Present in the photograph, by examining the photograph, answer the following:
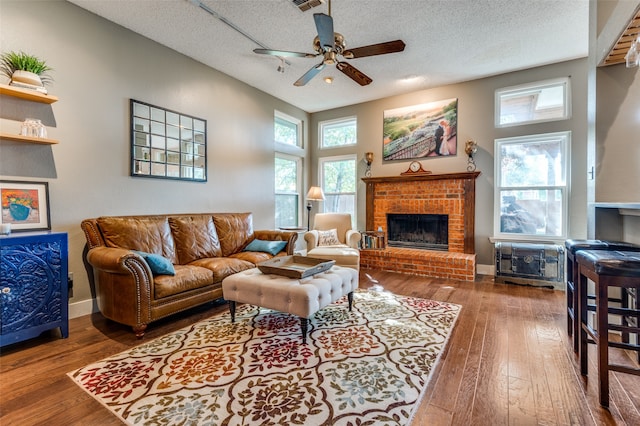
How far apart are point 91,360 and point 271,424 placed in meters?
1.51

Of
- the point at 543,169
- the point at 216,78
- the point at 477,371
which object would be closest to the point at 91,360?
the point at 477,371

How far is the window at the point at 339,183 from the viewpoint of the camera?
574cm

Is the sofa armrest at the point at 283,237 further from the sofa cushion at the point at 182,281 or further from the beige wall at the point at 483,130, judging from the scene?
the beige wall at the point at 483,130

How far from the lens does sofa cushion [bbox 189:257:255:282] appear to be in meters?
2.97

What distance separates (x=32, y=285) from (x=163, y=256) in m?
0.99

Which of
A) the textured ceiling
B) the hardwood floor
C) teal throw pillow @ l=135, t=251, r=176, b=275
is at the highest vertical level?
the textured ceiling

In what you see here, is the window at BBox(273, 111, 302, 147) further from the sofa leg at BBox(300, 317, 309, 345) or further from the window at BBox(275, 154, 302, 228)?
the sofa leg at BBox(300, 317, 309, 345)

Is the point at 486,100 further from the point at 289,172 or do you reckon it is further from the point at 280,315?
the point at 280,315

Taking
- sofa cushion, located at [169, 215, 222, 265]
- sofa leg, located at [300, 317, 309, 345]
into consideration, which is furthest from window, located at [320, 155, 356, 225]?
sofa leg, located at [300, 317, 309, 345]

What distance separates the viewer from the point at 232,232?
3883 mm

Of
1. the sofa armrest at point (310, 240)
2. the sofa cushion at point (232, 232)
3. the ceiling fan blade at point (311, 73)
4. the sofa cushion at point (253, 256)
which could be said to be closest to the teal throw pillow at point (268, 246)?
the sofa cushion at point (253, 256)

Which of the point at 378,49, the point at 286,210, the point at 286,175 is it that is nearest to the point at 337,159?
the point at 286,175

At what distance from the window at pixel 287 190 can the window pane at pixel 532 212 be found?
3.65 m

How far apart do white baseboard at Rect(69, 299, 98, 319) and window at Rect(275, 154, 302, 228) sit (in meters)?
3.04
